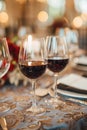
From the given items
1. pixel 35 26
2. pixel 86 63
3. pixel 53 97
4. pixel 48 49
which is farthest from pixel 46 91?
pixel 35 26

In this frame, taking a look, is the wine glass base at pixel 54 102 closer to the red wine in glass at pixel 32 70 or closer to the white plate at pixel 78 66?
the red wine in glass at pixel 32 70

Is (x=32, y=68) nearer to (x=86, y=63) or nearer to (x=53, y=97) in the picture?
(x=53, y=97)

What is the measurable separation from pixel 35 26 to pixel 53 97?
6.40 m

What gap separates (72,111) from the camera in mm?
786

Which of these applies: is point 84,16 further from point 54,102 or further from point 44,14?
point 54,102

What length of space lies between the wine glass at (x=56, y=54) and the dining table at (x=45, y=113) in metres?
0.07

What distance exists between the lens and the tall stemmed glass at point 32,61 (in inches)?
32.0

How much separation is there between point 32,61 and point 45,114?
0.21 meters

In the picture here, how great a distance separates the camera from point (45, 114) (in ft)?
2.50

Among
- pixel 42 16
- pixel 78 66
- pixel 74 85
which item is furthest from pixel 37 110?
pixel 42 16

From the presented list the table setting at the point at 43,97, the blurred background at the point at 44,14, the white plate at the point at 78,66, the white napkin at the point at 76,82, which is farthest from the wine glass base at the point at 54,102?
the blurred background at the point at 44,14

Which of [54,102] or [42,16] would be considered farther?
[42,16]

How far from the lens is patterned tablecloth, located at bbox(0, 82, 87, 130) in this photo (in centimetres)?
68

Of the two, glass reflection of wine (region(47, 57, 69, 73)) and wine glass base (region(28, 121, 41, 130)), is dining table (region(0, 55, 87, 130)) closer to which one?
wine glass base (region(28, 121, 41, 130))
